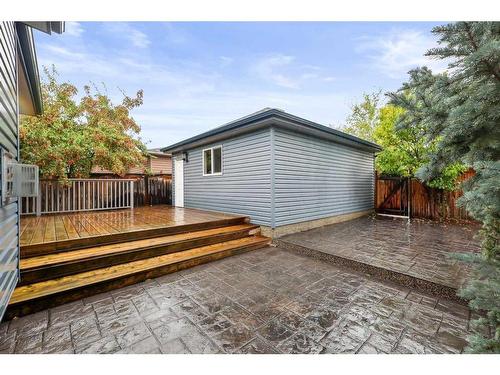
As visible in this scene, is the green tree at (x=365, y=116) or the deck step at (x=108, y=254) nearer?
the deck step at (x=108, y=254)

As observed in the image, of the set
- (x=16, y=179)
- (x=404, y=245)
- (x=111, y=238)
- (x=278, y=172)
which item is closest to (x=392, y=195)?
(x=404, y=245)

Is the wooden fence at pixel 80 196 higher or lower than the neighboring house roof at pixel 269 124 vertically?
lower

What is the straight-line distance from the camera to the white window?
7215mm

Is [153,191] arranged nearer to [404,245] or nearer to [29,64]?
[29,64]

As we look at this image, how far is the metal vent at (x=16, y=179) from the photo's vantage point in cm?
202

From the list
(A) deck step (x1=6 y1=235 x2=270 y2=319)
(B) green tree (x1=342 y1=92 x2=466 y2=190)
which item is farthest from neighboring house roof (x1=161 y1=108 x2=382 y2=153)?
(A) deck step (x1=6 y1=235 x2=270 y2=319)

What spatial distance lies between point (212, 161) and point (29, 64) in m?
4.70

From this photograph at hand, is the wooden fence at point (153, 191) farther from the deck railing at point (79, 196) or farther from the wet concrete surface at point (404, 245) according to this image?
the wet concrete surface at point (404, 245)

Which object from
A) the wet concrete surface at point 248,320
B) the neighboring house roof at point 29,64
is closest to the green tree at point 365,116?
the wet concrete surface at point 248,320

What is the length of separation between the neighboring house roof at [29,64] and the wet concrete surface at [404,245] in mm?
5209

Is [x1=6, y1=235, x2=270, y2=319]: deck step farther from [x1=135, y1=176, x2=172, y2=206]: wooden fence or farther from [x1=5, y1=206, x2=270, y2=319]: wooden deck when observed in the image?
[x1=135, y1=176, x2=172, y2=206]: wooden fence

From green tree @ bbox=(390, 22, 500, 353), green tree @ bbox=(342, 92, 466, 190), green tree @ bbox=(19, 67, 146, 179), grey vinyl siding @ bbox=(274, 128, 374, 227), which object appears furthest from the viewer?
green tree @ bbox=(342, 92, 466, 190)

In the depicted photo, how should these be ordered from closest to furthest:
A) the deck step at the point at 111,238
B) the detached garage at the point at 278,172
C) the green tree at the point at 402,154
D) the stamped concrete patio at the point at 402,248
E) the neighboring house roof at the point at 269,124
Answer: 1. the stamped concrete patio at the point at 402,248
2. the deck step at the point at 111,238
3. the neighboring house roof at the point at 269,124
4. the detached garage at the point at 278,172
5. the green tree at the point at 402,154

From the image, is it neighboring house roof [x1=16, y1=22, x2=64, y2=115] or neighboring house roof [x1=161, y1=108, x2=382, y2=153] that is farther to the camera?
neighboring house roof [x1=161, y1=108, x2=382, y2=153]
